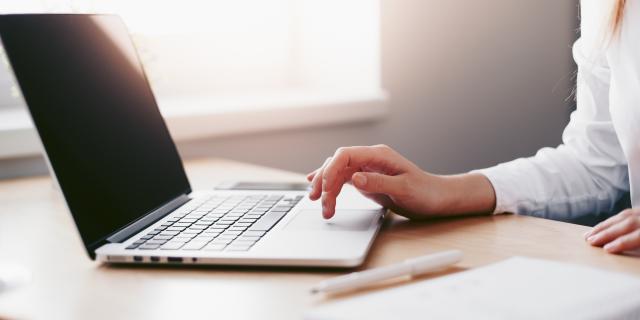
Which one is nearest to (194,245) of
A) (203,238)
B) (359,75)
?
(203,238)

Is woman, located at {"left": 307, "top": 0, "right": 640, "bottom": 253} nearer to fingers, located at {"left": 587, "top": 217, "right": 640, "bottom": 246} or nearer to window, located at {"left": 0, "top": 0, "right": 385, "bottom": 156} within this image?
fingers, located at {"left": 587, "top": 217, "right": 640, "bottom": 246}

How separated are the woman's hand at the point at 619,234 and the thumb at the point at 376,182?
0.69 feet

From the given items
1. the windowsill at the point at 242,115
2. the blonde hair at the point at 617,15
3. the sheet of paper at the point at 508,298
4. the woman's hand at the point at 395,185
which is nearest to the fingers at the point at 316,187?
the woman's hand at the point at 395,185

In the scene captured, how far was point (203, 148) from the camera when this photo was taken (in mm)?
1478

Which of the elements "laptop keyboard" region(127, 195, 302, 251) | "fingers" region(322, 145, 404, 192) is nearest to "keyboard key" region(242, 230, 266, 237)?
"laptop keyboard" region(127, 195, 302, 251)

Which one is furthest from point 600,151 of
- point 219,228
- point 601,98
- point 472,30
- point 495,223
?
point 472,30

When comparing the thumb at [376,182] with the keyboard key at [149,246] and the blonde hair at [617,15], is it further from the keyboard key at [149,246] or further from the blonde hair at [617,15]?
the blonde hair at [617,15]

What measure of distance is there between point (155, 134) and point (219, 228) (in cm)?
25

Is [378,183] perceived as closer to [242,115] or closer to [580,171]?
[580,171]

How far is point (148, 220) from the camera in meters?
0.82

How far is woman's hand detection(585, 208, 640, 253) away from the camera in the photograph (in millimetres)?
674

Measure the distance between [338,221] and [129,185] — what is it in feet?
0.80

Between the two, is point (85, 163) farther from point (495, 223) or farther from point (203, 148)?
point (203, 148)

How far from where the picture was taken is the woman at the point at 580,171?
2.66 feet
